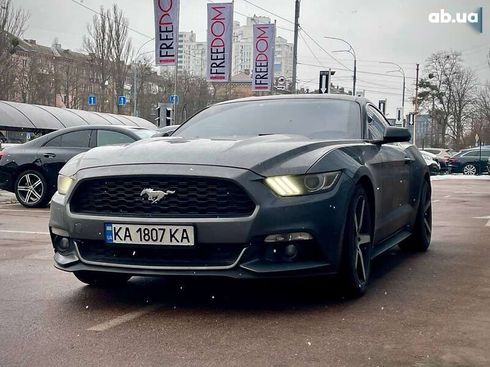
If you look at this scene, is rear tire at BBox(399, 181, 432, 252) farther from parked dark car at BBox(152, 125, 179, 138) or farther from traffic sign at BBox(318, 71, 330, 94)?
traffic sign at BBox(318, 71, 330, 94)

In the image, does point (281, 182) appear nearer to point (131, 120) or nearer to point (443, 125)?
point (131, 120)

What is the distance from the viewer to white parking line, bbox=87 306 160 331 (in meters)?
3.86

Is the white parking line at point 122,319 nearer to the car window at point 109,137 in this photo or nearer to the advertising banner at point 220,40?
the car window at point 109,137

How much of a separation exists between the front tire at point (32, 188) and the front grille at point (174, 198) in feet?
24.9

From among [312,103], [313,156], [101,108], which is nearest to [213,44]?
[312,103]

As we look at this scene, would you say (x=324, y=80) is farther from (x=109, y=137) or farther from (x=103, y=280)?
(x=103, y=280)

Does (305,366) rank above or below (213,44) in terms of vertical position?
below

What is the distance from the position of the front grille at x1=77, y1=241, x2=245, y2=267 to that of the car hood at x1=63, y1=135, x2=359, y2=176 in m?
0.49

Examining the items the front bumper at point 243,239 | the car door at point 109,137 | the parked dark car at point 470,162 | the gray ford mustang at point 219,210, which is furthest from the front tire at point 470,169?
the front bumper at point 243,239

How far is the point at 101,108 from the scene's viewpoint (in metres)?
60.4

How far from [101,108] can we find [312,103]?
56505 millimetres

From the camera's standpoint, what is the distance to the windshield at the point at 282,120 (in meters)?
5.29

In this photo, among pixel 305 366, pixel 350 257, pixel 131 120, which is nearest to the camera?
pixel 305 366

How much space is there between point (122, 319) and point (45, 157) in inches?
313
